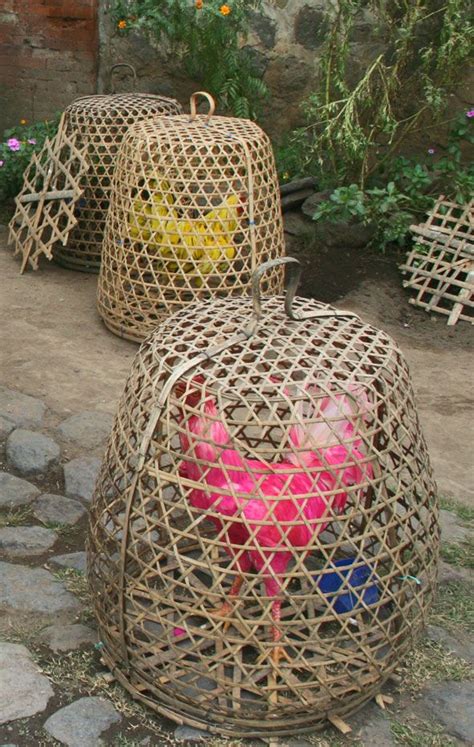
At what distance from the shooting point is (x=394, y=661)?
2410 millimetres

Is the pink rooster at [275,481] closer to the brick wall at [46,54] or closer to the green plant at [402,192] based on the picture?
the green plant at [402,192]

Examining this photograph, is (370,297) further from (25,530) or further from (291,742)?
(291,742)

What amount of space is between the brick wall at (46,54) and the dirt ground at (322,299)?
4.29 ft

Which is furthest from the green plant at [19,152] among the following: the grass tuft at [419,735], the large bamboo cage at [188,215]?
the grass tuft at [419,735]

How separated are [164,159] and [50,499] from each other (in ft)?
5.80

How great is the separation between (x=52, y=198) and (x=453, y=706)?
3777 mm

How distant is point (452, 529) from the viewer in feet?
10.8

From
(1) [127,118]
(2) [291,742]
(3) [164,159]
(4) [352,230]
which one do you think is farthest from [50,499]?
(4) [352,230]

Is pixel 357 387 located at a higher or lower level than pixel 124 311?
higher

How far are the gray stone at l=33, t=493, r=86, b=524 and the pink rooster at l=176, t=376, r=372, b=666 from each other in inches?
38.4

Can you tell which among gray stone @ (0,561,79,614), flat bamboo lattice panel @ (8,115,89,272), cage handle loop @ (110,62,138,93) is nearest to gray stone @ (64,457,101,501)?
gray stone @ (0,561,79,614)

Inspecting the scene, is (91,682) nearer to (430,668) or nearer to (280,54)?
(430,668)

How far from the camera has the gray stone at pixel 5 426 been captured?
3705 millimetres

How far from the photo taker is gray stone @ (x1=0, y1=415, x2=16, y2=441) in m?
3.71
